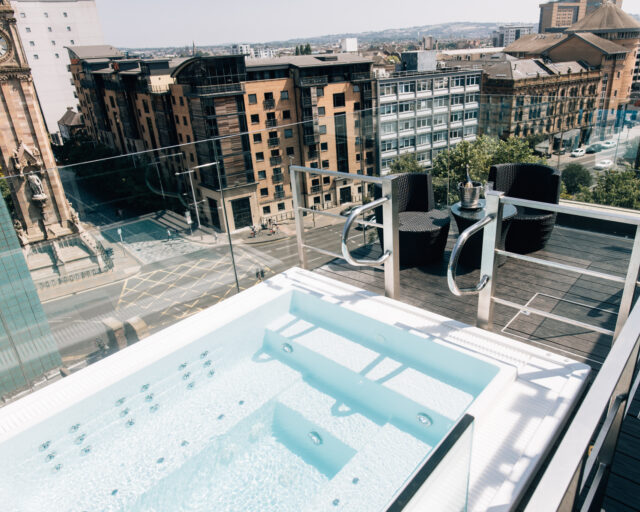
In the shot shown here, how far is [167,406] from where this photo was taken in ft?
9.77

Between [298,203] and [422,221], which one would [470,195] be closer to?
[422,221]

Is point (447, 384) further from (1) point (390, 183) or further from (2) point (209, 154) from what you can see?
(2) point (209, 154)

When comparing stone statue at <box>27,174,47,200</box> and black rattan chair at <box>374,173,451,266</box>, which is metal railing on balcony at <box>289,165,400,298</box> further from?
stone statue at <box>27,174,47,200</box>

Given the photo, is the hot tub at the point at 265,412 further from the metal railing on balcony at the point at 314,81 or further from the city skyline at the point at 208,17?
the city skyline at the point at 208,17

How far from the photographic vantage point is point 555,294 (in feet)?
10.8

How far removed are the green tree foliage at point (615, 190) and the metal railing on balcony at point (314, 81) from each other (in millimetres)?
25804

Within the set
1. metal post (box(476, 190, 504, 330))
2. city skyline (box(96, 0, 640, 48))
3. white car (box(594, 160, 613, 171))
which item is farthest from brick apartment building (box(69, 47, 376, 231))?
city skyline (box(96, 0, 640, 48))

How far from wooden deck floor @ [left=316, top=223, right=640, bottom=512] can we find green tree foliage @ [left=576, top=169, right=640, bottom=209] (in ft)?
4.39

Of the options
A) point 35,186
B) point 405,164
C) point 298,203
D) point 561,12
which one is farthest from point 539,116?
point 561,12

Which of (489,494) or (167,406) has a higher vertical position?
(489,494)

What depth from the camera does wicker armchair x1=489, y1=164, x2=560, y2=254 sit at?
12.5 feet

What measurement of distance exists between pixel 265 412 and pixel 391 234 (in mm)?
1482

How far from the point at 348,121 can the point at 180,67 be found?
82.4 ft

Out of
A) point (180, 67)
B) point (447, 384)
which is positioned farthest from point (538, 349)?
point (180, 67)
